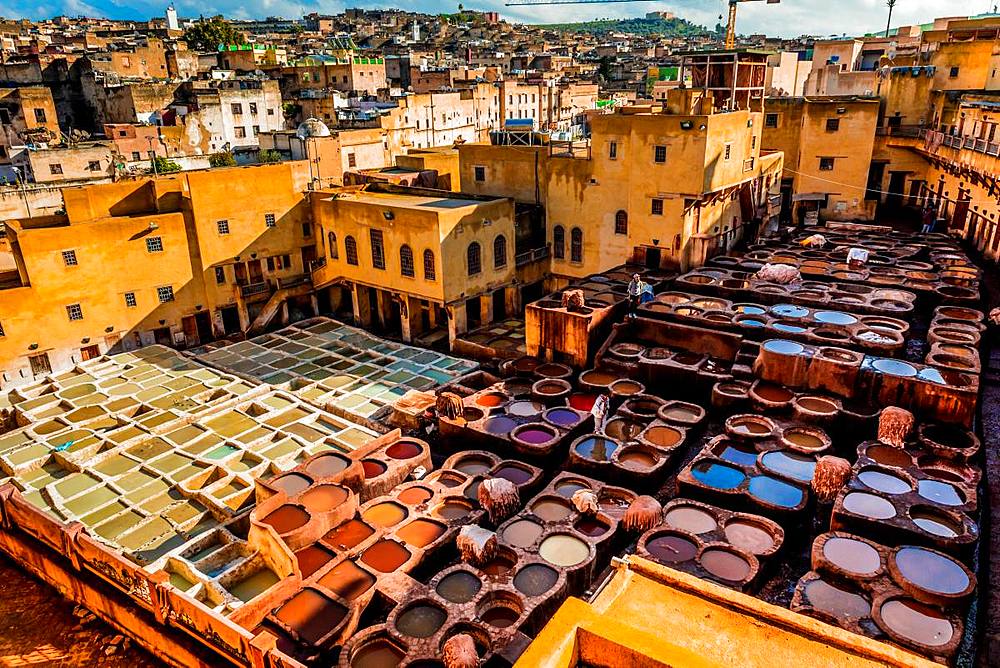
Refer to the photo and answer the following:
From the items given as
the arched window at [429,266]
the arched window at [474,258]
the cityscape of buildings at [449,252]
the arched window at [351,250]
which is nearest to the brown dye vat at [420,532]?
the cityscape of buildings at [449,252]

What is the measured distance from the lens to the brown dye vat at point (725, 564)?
44.8 feet

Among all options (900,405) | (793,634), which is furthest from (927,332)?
(793,634)

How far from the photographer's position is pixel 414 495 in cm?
1803

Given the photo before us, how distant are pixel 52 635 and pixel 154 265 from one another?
1717 centimetres

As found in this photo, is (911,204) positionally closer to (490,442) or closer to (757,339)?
(757,339)

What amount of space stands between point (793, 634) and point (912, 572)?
22.2 ft

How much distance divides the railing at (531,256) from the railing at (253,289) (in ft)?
42.0

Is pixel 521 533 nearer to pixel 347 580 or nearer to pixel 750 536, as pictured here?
pixel 347 580

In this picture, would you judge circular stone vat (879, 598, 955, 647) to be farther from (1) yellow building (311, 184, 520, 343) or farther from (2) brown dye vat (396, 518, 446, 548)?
(1) yellow building (311, 184, 520, 343)

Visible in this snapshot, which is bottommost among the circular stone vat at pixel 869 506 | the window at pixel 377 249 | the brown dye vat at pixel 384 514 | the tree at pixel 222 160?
the brown dye vat at pixel 384 514

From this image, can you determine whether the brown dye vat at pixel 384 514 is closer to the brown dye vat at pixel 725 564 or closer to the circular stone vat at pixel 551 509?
the circular stone vat at pixel 551 509

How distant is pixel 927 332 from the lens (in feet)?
70.9

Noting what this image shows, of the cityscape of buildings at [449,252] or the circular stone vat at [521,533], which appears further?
the cityscape of buildings at [449,252]

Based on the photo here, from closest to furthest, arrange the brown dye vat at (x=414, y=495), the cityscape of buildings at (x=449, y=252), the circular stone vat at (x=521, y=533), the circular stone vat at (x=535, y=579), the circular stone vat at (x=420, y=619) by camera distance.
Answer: the circular stone vat at (x=420, y=619) < the circular stone vat at (x=535, y=579) < the circular stone vat at (x=521, y=533) < the brown dye vat at (x=414, y=495) < the cityscape of buildings at (x=449, y=252)
